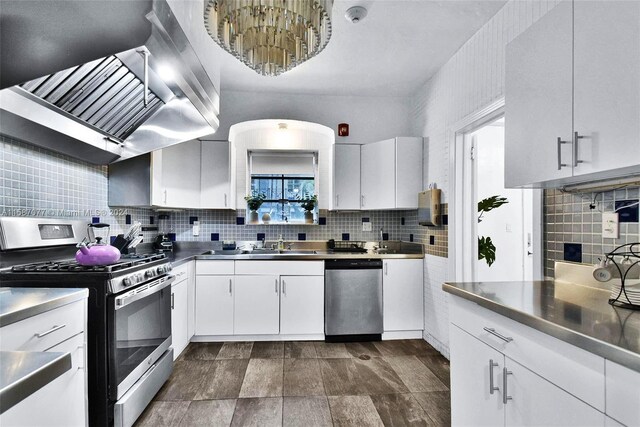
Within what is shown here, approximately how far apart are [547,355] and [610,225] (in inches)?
30.6

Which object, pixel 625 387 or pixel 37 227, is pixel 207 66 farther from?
pixel 625 387

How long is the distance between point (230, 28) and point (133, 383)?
193 centimetres

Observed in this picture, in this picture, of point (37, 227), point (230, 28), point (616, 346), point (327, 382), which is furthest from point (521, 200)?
point (37, 227)

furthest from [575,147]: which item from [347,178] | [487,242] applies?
[347,178]

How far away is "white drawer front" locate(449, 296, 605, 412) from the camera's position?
3.02 feet

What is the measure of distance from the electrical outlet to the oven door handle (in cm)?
232

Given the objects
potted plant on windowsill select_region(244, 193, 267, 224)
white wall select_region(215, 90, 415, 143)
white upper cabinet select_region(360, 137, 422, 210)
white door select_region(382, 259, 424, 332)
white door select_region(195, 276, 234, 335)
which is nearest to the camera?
white door select_region(195, 276, 234, 335)

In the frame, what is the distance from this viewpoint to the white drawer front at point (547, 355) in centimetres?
92

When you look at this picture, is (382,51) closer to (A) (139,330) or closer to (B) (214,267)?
(B) (214,267)

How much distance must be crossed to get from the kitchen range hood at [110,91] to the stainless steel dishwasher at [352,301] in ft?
5.73

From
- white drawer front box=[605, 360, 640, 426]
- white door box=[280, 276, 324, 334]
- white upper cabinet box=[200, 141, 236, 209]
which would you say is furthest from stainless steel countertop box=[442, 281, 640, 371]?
white upper cabinet box=[200, 141, 236, 209]

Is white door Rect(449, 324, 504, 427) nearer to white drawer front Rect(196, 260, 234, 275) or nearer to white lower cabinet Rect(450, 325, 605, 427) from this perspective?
white lower cabinet Rect(450, 325, 605, 427)

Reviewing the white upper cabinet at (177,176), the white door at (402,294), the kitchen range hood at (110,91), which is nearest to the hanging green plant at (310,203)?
the white door at (402,294)

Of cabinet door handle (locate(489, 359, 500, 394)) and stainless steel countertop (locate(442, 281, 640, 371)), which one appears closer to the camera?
stainless steel countertop (locate(442, 281, 640, 371))
